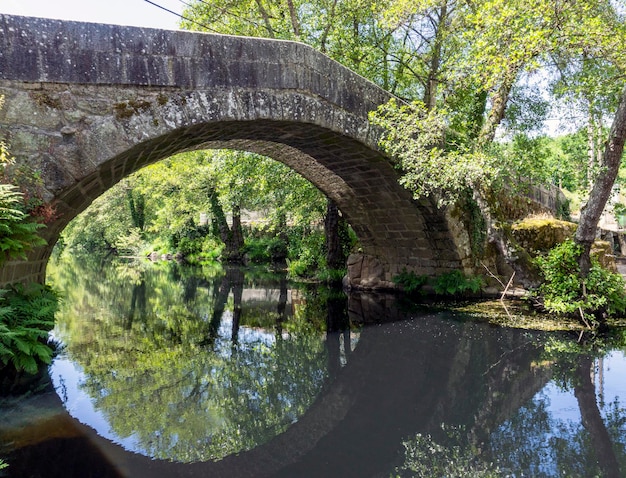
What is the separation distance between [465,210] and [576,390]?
5.70 metres

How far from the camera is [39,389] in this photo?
4266mm

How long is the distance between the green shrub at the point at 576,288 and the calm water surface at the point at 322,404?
77 centimetres

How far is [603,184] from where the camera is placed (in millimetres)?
6543

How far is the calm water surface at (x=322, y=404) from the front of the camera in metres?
2.92

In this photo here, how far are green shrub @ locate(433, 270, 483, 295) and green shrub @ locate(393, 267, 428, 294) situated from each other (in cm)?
48

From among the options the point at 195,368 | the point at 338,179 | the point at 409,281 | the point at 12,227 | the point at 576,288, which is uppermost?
the point at 338,179

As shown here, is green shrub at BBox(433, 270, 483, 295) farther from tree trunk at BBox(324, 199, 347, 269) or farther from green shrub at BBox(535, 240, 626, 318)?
tree trunk at BBox(324, 199, 347, 269)

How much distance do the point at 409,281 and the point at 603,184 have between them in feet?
15.2

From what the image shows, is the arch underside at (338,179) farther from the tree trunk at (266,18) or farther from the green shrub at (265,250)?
the green shrub at (265,250)

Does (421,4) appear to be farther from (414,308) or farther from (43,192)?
(43,192)

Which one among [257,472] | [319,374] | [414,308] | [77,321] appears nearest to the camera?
[257,472]

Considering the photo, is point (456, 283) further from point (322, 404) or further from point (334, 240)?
point (322, 404)

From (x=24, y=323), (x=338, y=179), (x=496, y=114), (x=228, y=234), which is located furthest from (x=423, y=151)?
(x=228, y=234)

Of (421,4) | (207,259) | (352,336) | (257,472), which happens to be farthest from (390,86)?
(207,259)
